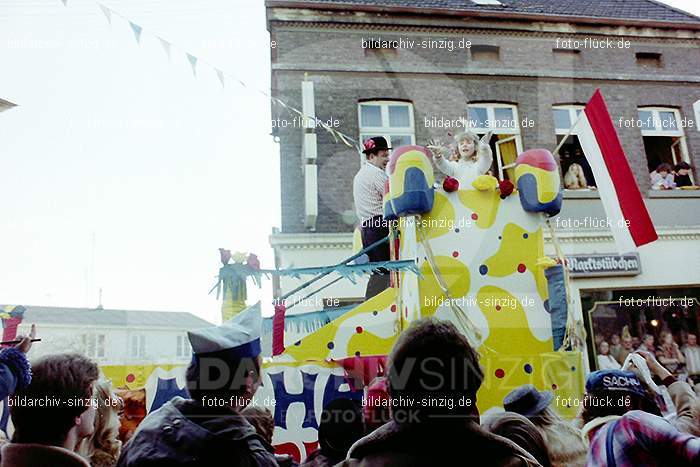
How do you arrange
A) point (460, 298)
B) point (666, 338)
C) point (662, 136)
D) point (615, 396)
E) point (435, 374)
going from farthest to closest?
1. point (662, 136)
2. point (666, 338)
3. point (460, 298)
4. point (615, 396)
5. point (435, 374)

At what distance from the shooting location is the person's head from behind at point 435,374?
5.61ft

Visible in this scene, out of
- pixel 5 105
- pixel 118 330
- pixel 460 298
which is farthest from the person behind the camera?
pixel 118 330

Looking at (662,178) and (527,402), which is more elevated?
(662,178)

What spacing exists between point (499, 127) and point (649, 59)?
12.2 feet

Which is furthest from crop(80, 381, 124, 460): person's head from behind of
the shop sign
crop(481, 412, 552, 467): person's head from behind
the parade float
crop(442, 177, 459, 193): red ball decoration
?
the shop sign

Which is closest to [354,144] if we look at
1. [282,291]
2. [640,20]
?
[282,291]

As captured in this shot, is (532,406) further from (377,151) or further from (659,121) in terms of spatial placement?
(659,121)

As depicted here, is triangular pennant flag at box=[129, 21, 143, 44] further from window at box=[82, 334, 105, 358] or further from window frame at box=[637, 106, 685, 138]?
window at box=[82, 334, 105, 358]

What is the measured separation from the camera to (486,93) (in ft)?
34.9

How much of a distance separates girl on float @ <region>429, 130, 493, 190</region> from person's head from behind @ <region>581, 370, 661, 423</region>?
2621 millimetres

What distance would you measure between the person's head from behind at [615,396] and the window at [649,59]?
11.0 m

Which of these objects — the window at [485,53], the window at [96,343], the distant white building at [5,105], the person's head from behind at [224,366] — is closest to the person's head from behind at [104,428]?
the person's head from behind at [224,366]

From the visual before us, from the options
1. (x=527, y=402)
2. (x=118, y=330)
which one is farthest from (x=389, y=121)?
(x=118, y=330)

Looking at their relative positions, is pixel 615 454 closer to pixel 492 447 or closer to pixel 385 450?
pixel 492 447
